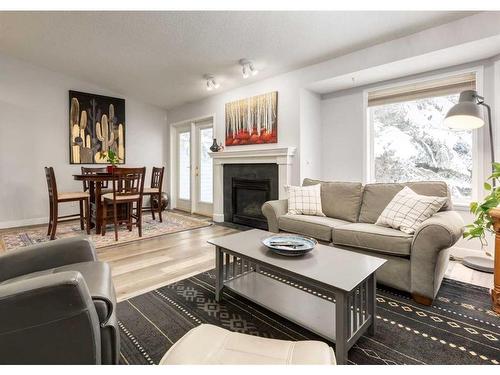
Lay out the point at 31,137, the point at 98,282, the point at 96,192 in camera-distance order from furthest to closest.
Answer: the point at 31,137, the point at 96,192, the point at 98,282

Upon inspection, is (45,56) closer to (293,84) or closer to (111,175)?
(111,175)

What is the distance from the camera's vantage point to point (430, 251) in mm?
1891

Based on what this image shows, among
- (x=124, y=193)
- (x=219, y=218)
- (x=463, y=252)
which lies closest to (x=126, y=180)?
(x=124, y=193)

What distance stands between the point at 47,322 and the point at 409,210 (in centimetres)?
249

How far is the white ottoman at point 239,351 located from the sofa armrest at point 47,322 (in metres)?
0.37

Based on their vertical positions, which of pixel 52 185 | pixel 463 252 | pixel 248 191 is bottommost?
pixel 463 252

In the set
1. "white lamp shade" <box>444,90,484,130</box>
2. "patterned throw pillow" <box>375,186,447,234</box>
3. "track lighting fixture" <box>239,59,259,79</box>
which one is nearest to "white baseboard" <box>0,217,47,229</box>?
"track lighting fixture" <box>239,59,259,79</box>

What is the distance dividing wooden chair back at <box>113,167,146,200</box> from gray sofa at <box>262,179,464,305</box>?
1942mm

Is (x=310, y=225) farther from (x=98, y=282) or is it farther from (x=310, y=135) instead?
(x=98, y=282)

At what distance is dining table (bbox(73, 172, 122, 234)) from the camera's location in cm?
372

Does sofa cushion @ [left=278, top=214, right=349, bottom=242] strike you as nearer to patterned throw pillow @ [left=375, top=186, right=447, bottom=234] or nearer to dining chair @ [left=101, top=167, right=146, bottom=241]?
patterned throw pillow @ [left=375, top=186, right=447, bottom=234]

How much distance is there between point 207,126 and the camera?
5.37 metres
